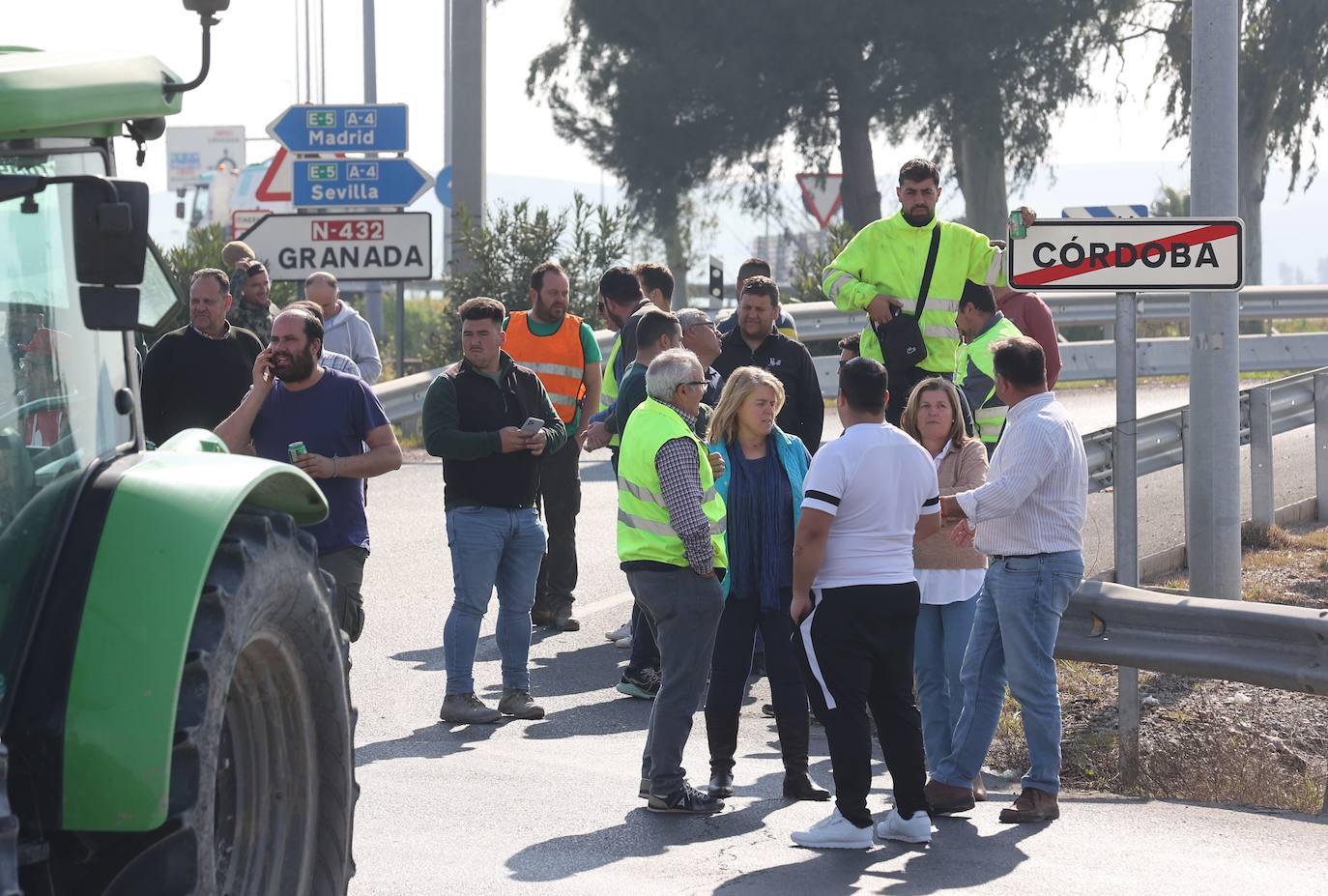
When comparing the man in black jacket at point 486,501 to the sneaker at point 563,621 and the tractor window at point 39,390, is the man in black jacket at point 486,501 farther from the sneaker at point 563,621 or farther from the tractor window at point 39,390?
the tractor window at point 39,390

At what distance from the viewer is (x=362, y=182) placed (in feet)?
59.3

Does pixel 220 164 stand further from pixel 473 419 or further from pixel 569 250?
pixel 473 419

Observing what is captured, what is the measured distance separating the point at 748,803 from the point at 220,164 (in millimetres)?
69667

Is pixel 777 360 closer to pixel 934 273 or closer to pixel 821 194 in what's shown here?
pixel 934 273

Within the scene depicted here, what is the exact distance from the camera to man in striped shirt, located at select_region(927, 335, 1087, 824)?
734 centimetres

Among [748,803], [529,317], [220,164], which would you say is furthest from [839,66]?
[220,164]

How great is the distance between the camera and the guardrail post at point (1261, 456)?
1230 centimetres

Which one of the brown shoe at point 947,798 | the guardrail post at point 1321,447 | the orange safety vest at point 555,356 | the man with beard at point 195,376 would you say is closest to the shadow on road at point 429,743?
the man with beard at point 195,376

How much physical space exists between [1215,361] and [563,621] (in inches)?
151

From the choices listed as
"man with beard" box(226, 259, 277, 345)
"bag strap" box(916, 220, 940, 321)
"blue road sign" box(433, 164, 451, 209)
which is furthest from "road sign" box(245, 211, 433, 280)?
"blue road sign" box(433, 164, 451, 209)

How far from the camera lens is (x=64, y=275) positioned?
4668 mm

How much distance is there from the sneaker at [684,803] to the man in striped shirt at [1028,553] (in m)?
0.87

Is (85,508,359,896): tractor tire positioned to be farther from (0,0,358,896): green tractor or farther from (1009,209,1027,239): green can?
(1009,209,1027,239): green can

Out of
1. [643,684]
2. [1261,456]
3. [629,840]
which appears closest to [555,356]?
[643,684]
